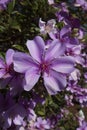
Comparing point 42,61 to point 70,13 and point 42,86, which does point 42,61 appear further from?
point 70,13

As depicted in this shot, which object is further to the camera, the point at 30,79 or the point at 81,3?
A: the point at 81,3

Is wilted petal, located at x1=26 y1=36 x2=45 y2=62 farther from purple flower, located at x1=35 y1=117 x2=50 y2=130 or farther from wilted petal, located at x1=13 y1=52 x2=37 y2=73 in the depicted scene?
purple flower, located at x1=35 y1=117 x2=50 y2=130

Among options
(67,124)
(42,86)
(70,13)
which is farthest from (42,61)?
(67,124)

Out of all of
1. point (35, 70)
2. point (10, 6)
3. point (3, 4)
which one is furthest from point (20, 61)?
point (3, 4)

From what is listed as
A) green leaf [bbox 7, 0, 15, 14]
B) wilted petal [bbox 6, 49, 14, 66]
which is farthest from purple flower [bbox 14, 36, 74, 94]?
green leaf [bbox 7, 0, 15, 14]

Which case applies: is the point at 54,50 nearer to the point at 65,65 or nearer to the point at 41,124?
the point at 65,65
